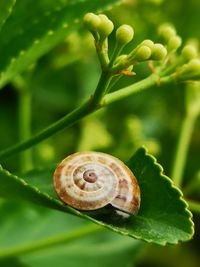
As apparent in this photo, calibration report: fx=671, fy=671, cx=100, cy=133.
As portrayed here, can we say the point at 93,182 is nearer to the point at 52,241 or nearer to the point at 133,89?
the point at 133,89

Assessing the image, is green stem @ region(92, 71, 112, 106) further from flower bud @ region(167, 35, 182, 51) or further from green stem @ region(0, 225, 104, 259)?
green stem @ region(0, 225, 104, 259)

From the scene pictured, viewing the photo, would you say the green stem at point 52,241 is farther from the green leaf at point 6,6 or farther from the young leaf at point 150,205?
the green leaf at point 6,6

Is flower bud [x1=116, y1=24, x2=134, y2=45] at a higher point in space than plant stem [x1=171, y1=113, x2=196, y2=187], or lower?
higher

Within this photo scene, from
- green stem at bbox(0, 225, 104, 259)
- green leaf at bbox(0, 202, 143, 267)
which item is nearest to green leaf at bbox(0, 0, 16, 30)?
green stem at bbox(0, 225, 104, 259)

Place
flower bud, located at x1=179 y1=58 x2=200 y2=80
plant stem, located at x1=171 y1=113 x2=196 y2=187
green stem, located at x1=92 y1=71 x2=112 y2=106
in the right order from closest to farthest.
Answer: green stem, located at x1=92 y1=71 x2=112 y2=106 → flower bud, located at x1=179 y1=58 x2=200 y2=80 → plant stem, located at x1=171 y1=113 x2=196 y2=187

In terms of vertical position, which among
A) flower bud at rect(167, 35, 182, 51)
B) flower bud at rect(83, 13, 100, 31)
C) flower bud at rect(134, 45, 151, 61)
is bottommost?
flower bud at rect(167, 35, 182, 51)

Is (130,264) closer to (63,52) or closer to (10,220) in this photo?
(10,220)

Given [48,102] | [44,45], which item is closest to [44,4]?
[44,45]

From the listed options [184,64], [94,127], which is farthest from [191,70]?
[94,127]
